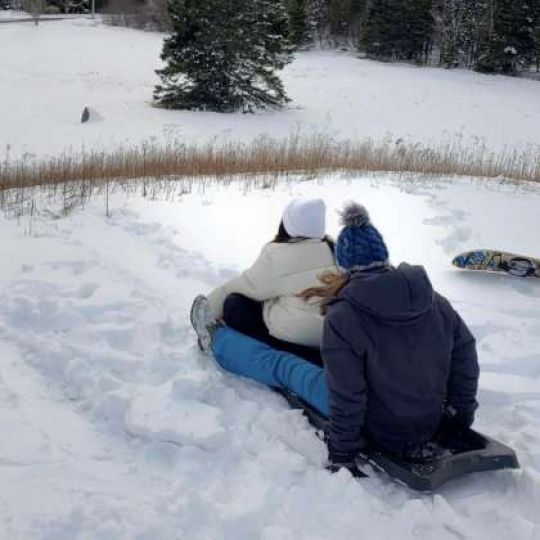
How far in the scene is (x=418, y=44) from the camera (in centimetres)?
3331

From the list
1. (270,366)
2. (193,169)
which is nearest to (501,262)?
(270,366)

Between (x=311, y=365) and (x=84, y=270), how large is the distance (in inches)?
92.8

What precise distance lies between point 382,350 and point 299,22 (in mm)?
34399

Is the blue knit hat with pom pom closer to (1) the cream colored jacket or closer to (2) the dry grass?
(1) the cream colored jacket

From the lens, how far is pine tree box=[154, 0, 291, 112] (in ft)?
66.7

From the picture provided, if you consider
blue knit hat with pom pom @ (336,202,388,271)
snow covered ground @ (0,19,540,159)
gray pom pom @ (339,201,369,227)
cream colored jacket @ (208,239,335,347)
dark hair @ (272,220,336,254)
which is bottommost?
snow covered ground @ (0,19,540,159)

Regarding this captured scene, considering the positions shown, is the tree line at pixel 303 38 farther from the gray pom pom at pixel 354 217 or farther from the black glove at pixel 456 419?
the black glove at pixel 456 419

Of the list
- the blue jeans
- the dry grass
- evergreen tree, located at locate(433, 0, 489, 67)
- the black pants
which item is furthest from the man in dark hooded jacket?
evergreen tree, located at locate(433, 0, 489, 67)

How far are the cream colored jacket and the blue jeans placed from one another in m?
0.13

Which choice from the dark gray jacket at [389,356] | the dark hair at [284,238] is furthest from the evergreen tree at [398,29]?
the dark gray jacket at [389,356]

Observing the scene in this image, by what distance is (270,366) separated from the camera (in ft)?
11.4

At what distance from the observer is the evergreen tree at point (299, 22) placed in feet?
111

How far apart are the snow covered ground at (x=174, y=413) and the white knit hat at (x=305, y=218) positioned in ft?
2.79

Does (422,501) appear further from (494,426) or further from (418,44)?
(418,44)
